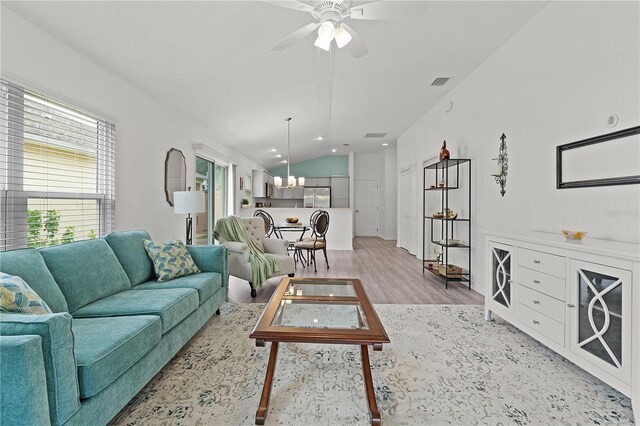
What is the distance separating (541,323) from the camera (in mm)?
2174

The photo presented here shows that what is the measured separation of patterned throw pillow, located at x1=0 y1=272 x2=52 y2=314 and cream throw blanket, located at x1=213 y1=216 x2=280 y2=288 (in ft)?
7.30

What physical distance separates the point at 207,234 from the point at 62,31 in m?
4.07

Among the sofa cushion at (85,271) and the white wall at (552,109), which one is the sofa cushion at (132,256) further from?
the white wall at (552,109)

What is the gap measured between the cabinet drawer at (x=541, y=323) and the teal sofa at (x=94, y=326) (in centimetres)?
262

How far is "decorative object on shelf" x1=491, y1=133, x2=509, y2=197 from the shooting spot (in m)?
3.33

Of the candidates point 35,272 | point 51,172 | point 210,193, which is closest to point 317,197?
point 210,193

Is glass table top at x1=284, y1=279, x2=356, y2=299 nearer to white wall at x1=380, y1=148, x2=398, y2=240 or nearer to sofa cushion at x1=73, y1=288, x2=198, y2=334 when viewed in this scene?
sofa cushion at x1=73, y1=288, x2=198, y2=334

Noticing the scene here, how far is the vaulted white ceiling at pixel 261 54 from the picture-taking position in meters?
2.31

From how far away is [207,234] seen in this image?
589 cm

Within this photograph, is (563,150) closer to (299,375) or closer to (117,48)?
(299,375)

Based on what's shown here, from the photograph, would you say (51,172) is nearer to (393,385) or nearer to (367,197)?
(393,385)

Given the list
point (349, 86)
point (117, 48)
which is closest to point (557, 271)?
point (349, 86)

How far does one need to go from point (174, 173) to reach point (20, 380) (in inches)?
136

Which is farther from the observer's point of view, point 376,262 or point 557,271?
point 376,262
